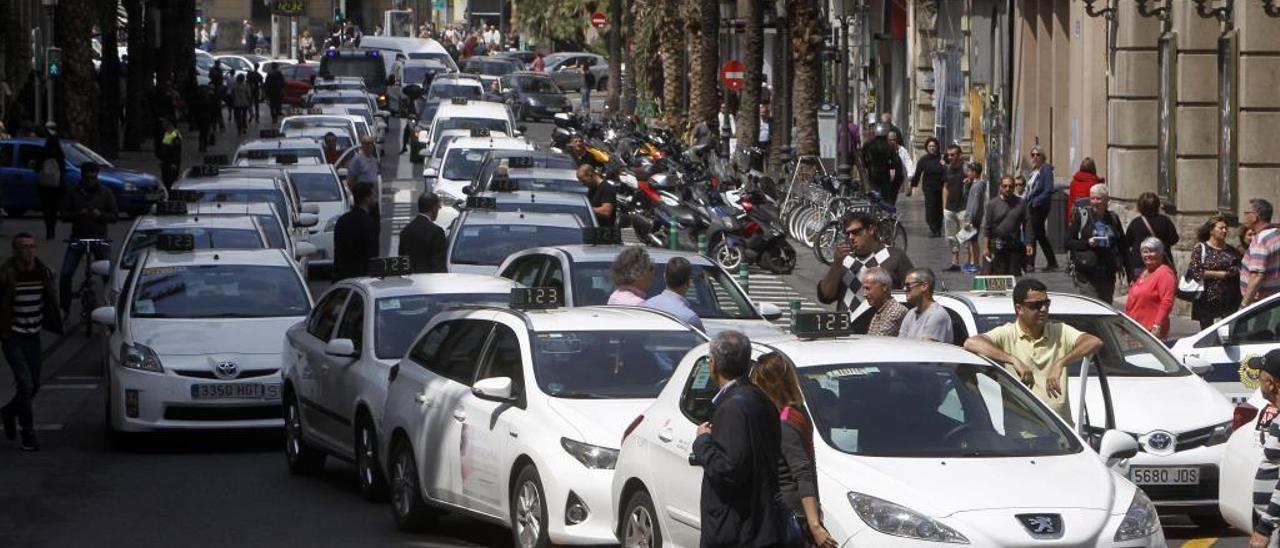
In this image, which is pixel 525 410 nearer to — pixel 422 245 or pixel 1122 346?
pixel 1122 346

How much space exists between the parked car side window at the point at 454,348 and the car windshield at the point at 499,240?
788 cm

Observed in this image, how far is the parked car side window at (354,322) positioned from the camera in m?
14.6

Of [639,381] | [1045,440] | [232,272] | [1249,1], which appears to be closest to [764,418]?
[1045,440]

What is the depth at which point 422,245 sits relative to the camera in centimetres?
2027

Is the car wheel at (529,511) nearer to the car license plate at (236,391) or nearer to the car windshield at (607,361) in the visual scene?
the car windshield at (607,361)

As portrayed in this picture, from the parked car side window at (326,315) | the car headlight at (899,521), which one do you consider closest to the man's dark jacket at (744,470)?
the car headlight at (899,521)

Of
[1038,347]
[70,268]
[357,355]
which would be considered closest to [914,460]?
[1038,347]

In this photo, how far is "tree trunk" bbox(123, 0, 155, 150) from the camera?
2083 inches

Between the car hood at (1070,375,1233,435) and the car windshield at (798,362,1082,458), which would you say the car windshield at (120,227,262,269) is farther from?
the car windshield at (798,362,1082,458)

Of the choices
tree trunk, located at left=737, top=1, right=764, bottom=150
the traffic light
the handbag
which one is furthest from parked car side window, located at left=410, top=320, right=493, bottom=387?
tree trunk, located at left=737, top=1, right=764, bottom=150

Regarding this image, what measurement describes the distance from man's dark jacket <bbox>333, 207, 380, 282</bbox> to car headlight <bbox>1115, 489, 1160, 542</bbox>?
12.2 m

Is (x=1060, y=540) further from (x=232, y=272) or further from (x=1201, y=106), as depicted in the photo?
(x=1201, y=106)

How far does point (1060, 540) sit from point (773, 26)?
105ft

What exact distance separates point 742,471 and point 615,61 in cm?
6310
